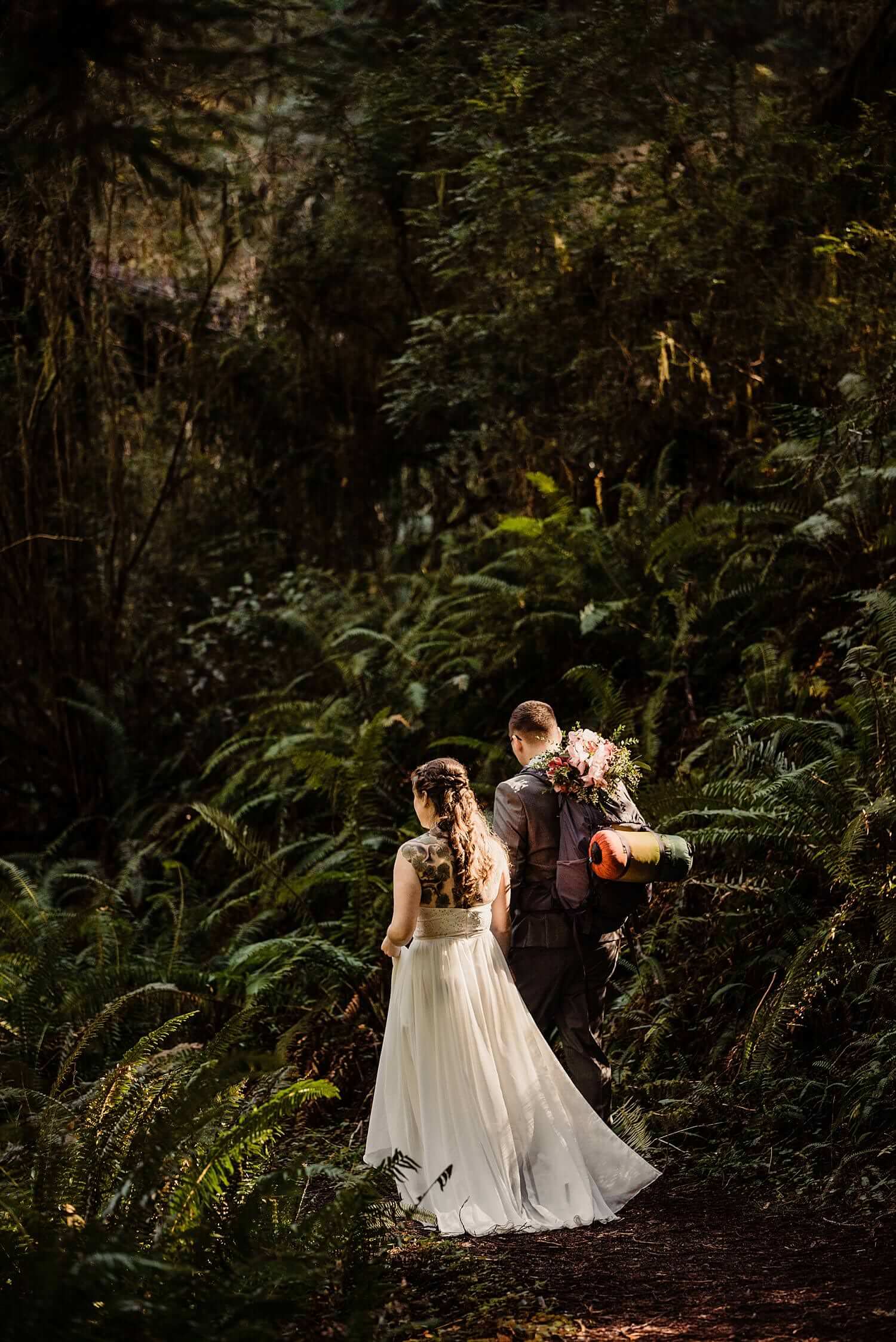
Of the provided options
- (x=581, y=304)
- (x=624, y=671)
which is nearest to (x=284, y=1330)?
(x=624, y=671)

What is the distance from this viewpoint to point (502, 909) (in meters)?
5.00

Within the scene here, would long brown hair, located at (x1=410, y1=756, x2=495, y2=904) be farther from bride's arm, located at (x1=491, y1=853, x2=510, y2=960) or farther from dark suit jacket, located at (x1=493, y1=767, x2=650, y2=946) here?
dark suit jacket, located at (x1=493, y1=767, x2=650, y2=946)

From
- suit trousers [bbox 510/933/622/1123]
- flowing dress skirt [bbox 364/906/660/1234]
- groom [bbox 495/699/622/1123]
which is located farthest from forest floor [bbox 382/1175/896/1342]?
groom [bbox 495/699/622/1123]

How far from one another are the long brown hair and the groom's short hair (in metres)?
0.48

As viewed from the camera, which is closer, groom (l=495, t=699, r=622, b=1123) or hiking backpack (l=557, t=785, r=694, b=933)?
hiking backpack (l=557, t=785, r=694, b=933)

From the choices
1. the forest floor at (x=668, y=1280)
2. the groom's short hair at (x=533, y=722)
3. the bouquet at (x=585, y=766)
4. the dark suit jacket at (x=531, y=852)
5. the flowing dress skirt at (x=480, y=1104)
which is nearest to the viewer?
the forest floor at (x=668, y=1280)

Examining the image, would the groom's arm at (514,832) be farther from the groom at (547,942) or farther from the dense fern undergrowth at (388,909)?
the dense fern undergrowth at (388,909)

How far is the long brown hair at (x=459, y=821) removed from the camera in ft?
15.5

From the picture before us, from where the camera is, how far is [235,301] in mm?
12820

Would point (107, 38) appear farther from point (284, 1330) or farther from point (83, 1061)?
point (83, 1061)

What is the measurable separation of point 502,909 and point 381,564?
7.99 m

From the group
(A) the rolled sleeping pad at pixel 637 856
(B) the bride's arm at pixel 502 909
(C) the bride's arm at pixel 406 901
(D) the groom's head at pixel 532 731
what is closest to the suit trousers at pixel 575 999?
(B) the bride's arm at pixel 502 909

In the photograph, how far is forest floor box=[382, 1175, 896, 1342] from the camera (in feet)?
10.8

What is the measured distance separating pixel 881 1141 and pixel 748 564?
14.8 ft
